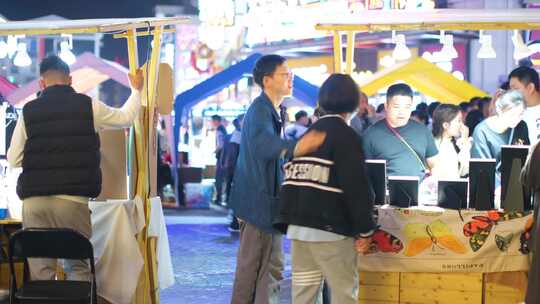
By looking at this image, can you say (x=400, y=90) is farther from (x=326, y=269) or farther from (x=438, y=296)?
(x=326, y=269)

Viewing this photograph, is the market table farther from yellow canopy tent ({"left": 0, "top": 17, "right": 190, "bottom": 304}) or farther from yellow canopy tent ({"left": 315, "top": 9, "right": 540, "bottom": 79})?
yellow canopy tent ({"left": 0, "top": 17, "right": 190, "bottom": 304})

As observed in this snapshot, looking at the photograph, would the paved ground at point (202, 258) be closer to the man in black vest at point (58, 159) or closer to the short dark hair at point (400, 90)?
the man in black vest at point (58, 159)

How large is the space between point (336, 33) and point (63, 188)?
7.75 ft

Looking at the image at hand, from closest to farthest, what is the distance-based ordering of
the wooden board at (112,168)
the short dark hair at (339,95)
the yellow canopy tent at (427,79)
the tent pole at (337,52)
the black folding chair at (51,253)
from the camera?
the short dark hair at (339,95) → the black folding chair at (51,253) → the tent pole at (337,52) → the wooden board at (112,168) → the yellow canopy tent at (427,79)

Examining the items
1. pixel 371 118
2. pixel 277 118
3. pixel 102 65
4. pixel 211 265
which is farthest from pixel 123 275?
pixel 102 65

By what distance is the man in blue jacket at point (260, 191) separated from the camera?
6.08 meters

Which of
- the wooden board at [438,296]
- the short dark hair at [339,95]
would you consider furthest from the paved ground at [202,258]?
the short dark hair at [339,95]

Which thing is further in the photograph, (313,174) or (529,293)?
(529,293)

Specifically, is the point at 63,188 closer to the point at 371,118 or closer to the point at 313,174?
the point at 313,174

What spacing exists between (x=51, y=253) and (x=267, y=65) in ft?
6.72

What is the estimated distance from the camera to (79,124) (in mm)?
5930

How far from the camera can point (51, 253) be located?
5.33 metres

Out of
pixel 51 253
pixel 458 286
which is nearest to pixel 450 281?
pixel 458 286

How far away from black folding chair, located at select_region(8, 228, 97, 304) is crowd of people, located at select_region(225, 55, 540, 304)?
1209 mm
